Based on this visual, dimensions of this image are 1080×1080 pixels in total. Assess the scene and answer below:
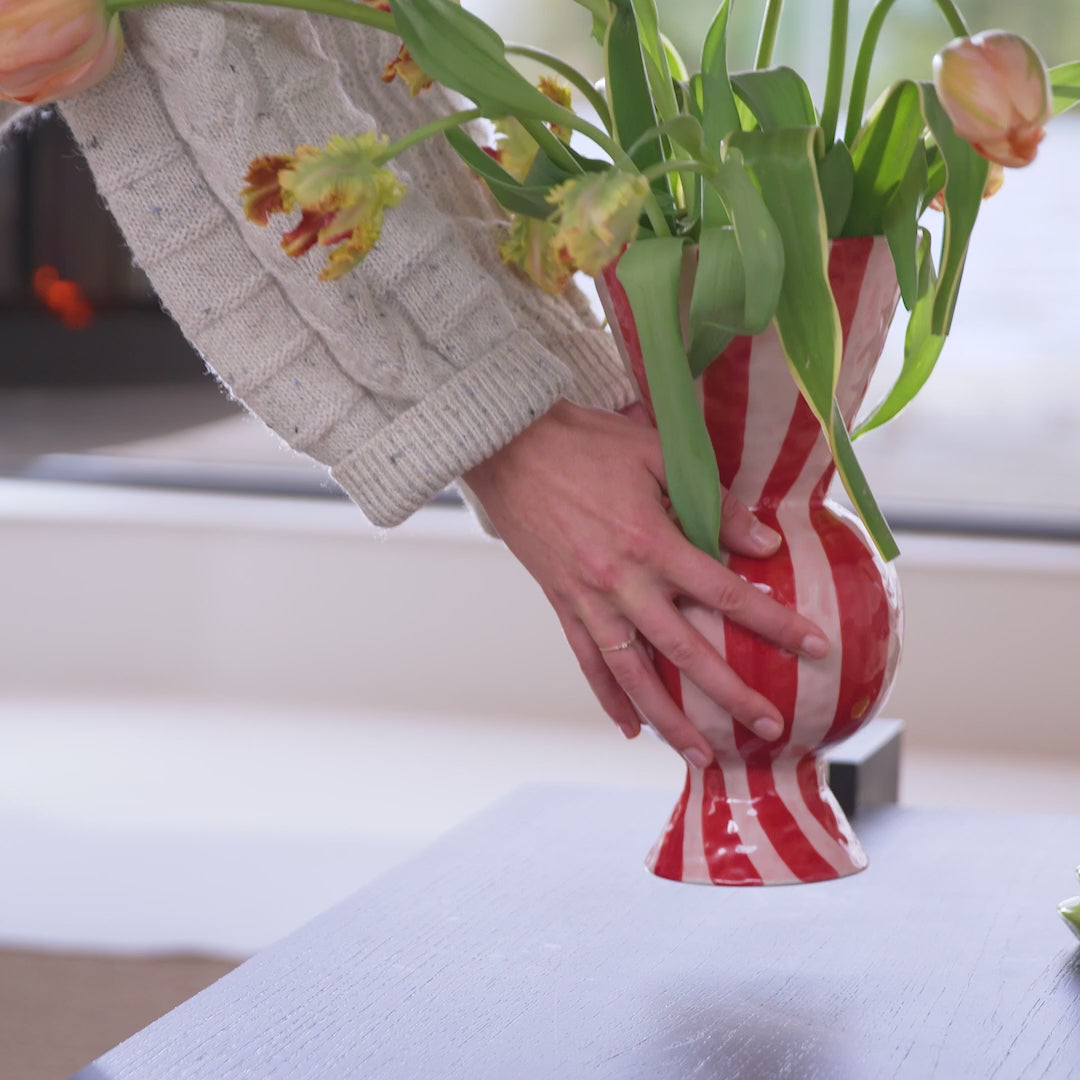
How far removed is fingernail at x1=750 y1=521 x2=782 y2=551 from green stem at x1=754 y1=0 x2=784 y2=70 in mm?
192

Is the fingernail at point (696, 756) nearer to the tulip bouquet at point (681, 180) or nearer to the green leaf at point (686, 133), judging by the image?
the tulip bouquet at point (681, 180)

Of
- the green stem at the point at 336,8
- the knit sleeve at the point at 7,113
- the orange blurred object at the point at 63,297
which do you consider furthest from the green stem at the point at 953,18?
the orange blurred object at the point at 63,297

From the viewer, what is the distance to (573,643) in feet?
2.33

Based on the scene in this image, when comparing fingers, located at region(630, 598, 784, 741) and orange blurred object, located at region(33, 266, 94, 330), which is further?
orange blurred object, located at region(33, 266, 94, 330)

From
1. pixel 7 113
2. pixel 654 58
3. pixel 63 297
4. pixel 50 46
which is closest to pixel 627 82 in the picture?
pixel 654 58

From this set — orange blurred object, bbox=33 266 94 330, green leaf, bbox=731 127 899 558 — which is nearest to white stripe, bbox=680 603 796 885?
green leaf, bbox=731 127 899 558

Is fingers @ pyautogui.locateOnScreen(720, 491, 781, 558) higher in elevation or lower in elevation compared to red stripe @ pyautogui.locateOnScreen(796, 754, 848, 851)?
higher

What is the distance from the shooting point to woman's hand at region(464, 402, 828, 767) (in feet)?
2.15

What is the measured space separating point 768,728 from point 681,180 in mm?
222

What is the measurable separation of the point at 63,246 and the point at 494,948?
8.04ft

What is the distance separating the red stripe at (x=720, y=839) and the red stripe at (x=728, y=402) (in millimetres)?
127

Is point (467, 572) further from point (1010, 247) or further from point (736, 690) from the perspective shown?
point (736, 690)

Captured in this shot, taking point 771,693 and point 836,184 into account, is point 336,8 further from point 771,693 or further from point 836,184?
point 771,693

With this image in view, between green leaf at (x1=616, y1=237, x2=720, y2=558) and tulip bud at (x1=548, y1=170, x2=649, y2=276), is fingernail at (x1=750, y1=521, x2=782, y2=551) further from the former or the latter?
tulip bud at (x1=548, y1=170, x2=649, y2=276)
